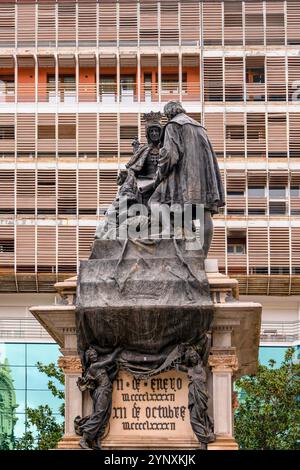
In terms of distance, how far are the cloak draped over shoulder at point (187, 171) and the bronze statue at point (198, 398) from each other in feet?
7.98

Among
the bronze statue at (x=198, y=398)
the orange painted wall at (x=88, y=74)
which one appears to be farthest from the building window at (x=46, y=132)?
the bronze statue at (x=198, y=398)

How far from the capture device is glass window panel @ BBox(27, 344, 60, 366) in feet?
187

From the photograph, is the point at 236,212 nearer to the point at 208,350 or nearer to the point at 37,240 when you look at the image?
the point at 37,240

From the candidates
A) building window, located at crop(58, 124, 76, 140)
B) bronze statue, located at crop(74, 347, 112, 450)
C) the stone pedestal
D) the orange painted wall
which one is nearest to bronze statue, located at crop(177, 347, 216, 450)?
the stone pedestal

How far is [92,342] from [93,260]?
3.64ft

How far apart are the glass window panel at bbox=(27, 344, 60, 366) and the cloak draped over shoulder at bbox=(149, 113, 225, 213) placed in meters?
36.9

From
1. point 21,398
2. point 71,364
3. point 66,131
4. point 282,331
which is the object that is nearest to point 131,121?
point 66,131

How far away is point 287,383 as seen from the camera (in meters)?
42.2

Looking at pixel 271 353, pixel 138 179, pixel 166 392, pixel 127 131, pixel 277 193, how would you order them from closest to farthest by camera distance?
pixel 166 392 < pixel 138 179 < pixel 271 353 < pixel 127 131 < pixel 277 193

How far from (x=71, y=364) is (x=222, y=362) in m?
2.03

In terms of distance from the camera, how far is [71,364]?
1947cm

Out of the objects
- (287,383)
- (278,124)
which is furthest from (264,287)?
(287,383)

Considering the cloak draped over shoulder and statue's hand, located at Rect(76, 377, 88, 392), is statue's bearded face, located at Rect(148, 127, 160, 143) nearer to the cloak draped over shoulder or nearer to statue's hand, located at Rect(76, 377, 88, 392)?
the cloak draped over shoulder

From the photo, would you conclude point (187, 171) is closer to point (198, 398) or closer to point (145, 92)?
point (198, 398)
